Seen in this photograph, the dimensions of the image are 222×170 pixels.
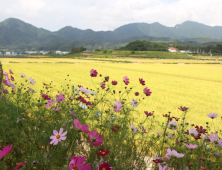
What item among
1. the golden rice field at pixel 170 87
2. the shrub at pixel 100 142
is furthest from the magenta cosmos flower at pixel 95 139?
the golden rice field at pixel 170 87

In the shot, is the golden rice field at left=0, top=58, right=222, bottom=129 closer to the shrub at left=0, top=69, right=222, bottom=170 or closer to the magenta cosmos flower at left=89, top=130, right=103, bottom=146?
the shrub at left=0, top=69, right=222, bottom=170

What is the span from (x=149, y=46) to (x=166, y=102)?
11215 cm

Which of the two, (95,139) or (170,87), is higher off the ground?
(95,139)

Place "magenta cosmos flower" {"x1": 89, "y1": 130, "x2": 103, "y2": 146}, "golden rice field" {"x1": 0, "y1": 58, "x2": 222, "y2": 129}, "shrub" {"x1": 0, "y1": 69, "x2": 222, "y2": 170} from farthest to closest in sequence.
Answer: "golden rice field" {"x1": 0, "y1": 58, "x2": 222, "y2": 129}, "shrub" {"x1": 0, "y1": 69, "x2": 222, "y2": 170}, "magenta cosmos flower" {"x1": 89, "y1": 130, "x2": 103, "y2": 146}

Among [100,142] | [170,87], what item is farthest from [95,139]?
[170,87]

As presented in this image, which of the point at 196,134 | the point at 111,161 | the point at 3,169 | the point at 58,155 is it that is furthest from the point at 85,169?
the point at 196,134

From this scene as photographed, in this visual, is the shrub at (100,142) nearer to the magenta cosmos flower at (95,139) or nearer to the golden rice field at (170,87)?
the magenta cosmos flower at (95,139)

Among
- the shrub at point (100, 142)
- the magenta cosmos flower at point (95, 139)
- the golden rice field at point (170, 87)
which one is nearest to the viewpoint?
the magenta cosmos flower at point (95, 139)

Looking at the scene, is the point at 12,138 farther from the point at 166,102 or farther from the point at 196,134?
the point at 166,102

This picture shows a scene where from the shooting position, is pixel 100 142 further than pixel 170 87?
No

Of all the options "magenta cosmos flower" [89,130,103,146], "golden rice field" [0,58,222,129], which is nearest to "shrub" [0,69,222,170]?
"magenta cosmos flower" [89,130,103,146]

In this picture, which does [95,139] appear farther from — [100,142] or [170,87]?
[170,87]

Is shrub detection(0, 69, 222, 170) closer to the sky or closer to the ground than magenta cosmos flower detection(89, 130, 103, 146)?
closer to the ground

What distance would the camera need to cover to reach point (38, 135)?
2369mm
